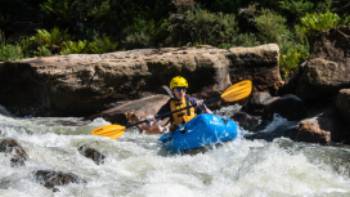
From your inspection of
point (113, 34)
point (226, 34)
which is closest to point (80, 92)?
point (226, 34)

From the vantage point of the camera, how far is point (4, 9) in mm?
19688

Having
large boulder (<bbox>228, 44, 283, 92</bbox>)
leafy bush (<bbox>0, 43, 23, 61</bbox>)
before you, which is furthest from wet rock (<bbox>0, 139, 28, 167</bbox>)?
leafy bush (<bbox>0, 43, 23, 61</bbox>)

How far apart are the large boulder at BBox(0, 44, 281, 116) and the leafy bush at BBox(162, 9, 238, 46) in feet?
9.48

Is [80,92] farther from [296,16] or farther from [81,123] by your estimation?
[296,16]

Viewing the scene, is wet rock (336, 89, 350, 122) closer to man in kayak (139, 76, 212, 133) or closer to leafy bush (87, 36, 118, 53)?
man in kayak (139, 76, 212, 133)

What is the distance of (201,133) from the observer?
314 inches

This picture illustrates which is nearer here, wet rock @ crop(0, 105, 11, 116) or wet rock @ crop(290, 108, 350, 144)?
wet rock @ crop(290, 108, 350, 144)

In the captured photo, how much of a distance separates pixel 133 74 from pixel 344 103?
13.3 ft

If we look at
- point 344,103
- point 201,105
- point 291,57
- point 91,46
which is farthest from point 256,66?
point 91,46

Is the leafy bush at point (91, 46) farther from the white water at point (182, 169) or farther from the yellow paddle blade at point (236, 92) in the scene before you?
the yellow paddle blade at point (236, 92)

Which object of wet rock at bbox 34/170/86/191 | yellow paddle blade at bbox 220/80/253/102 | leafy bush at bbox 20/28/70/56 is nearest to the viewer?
wet rock at bbox 34/170/86/191

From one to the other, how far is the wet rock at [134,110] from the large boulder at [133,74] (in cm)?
23

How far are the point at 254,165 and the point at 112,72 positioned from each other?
4.85m

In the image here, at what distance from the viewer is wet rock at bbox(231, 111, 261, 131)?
10188 millimetres
